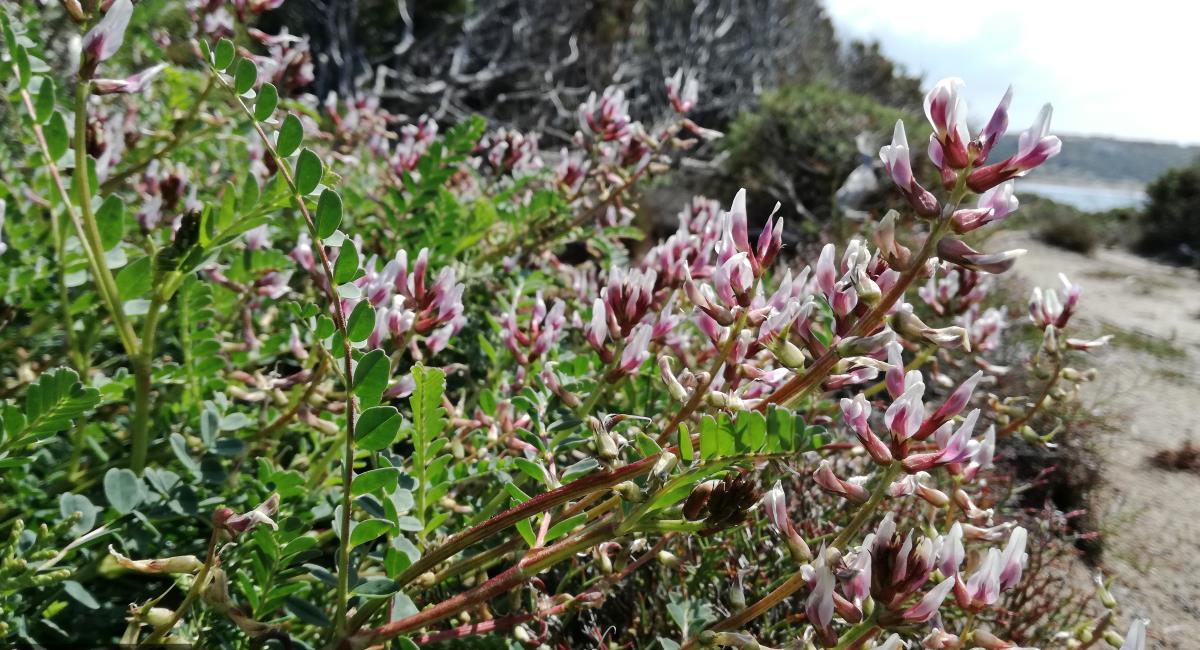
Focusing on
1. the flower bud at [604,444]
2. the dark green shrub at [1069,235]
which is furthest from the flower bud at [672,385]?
the dark green shrub at [1069,235]

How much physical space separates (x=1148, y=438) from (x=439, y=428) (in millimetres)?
7505

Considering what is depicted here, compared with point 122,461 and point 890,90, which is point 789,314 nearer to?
point 122,461

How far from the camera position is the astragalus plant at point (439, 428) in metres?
0.89

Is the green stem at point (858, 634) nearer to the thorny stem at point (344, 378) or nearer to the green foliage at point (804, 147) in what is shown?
the thorny stem at point (344, 378)

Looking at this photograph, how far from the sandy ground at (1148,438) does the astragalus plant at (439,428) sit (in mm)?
2742

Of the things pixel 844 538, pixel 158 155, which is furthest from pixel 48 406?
pixel 844 538

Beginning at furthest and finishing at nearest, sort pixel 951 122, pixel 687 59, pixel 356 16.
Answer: pixel 687 59, pixel 356 16, pixel 951 122

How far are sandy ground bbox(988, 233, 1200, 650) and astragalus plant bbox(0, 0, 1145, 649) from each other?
2.74 metres

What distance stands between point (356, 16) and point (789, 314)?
38.1ft

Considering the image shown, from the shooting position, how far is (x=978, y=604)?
935 mm

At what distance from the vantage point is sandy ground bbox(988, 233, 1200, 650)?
3.86 meters

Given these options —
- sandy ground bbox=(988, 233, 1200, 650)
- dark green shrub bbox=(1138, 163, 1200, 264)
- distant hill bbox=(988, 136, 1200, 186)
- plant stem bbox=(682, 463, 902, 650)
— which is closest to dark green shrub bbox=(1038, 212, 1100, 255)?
sandy ground bbox=(988, 233, 1200, 650)

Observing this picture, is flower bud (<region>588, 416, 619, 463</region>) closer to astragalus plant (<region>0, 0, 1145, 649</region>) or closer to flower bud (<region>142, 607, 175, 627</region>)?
astragalus plant (<region>0, 0, 1145, 649</region>)

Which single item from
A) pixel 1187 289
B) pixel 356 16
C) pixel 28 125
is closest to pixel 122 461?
pixel 28 125
